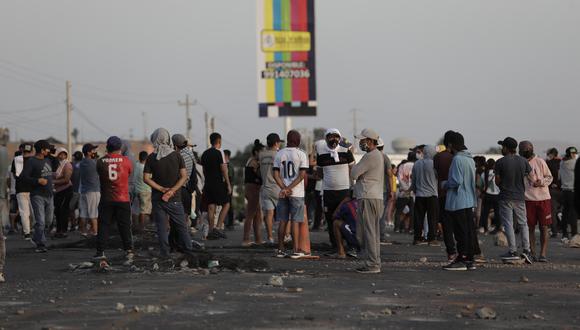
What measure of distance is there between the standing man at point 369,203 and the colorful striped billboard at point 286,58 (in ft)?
96.4

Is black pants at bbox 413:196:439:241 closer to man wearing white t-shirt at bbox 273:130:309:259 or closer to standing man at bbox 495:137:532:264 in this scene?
standing man at bbox 495:137:532:264

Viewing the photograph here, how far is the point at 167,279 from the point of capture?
13.5m

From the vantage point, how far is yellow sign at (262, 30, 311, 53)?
44562mm

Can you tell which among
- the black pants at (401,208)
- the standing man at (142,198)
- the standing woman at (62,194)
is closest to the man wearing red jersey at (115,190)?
the standing man at (142,198)

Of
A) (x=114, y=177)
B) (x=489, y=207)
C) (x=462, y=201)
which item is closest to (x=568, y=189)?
(x=489, y=207)

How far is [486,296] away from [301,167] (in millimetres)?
5850

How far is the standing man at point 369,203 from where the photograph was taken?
14828 millimetres

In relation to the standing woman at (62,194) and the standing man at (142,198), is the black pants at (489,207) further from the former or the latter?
the standing woman at (62,194)

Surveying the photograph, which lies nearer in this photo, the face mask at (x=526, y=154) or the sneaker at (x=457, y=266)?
the sneaker at (x=457, y=266)

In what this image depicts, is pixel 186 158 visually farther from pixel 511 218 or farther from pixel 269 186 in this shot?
pixel 511 218

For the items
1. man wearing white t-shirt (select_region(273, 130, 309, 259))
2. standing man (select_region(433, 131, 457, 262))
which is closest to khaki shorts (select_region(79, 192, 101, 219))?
man wearing white t-shirt (select_region(273, 130, 309, 259))

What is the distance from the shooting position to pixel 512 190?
1688 centimetres

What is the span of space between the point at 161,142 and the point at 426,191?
21.7ft

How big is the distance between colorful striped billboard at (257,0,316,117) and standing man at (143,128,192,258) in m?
28.2
